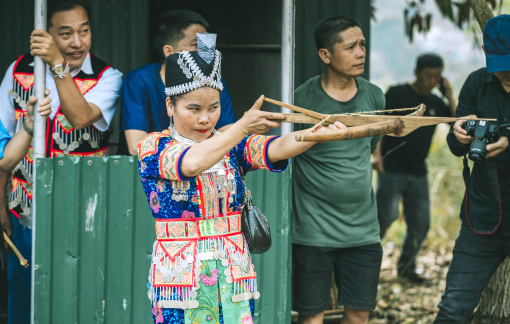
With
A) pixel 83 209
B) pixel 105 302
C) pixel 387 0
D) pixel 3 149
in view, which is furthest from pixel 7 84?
pixel 387 0

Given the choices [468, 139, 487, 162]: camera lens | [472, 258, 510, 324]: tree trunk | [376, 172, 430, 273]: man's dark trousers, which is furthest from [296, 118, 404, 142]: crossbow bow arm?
[376, 172, 430, 273]: man's dark trousers

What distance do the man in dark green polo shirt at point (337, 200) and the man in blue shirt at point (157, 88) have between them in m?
0.61

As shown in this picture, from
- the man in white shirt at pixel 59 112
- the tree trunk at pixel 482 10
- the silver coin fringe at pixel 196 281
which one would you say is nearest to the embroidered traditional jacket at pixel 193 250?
the silver coin fringe at pixel 196 281

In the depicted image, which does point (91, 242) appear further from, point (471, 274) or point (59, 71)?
point (471, 274)

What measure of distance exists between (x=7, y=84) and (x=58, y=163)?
607 millimetres

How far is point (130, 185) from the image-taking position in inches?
118

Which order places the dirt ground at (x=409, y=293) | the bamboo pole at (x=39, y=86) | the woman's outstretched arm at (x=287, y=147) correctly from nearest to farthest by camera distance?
the woman's outstretched arm at (x=287, y=147) → the bamboo pole at (x=39, y=86) → the dirt ground at (x=409, y=293)

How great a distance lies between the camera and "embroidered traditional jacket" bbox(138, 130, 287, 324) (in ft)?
6.95

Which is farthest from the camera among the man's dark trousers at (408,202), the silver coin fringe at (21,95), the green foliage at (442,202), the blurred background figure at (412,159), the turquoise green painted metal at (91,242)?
the green foliage at (442,202)

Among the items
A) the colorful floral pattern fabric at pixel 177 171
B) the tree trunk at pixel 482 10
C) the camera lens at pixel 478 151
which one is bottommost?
the colorful floral pattern fabric at pixel 177 171

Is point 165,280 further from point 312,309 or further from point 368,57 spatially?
point 368,57

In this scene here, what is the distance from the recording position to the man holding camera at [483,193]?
9.86 feet

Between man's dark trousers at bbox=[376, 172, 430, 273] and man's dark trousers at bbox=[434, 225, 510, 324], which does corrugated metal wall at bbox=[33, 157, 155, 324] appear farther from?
man's dark trousers at bbox=[376, 172, 430, 273]

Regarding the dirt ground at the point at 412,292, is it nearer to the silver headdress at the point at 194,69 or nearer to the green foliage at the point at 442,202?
the green foliage at the point at 442,202
